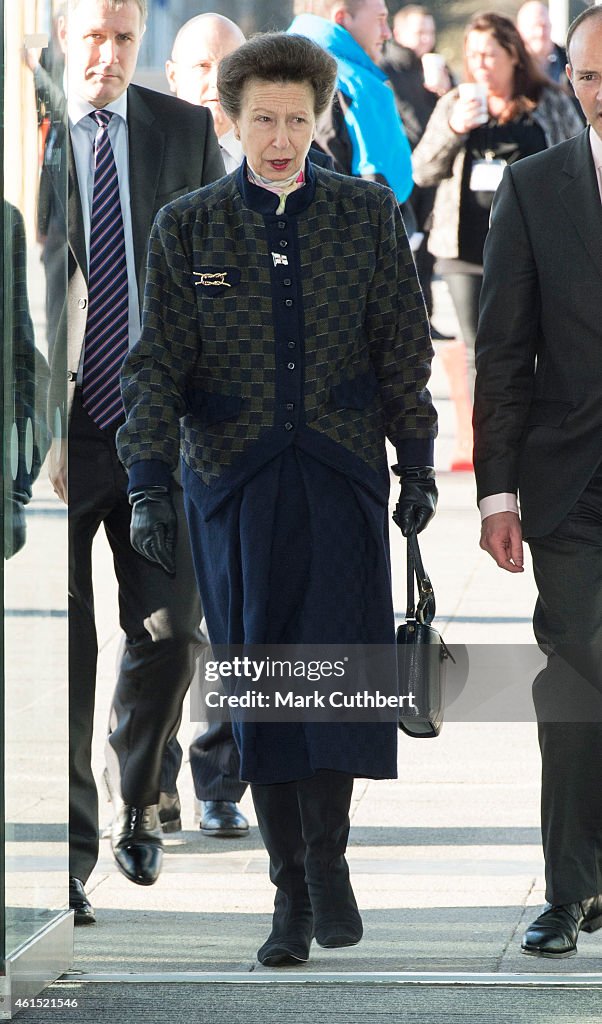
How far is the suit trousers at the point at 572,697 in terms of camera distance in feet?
14.2

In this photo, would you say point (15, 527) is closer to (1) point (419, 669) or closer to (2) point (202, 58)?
(1) point (419, 669)

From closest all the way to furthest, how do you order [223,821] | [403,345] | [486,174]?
[403,345], [486,174], [223,821]

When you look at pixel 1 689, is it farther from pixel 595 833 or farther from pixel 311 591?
pixel 595 833

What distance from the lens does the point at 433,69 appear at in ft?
15.9

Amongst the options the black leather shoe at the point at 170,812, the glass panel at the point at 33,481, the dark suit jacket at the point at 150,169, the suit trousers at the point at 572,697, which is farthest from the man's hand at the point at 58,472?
the black leather shoe at the point at 170,812

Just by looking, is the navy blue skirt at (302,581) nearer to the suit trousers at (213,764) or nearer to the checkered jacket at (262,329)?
the checkered jacket at (262,329)

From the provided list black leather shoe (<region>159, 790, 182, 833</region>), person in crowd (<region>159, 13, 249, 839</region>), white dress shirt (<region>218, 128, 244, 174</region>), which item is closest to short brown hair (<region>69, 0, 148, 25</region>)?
person in crowd (<region>159, 13, 249, 839</region>)

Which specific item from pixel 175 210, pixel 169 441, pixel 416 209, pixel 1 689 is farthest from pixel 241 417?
pixel 416 209

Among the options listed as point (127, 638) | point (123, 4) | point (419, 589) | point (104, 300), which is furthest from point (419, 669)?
point (123, 4)

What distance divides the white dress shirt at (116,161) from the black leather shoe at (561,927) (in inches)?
58.2

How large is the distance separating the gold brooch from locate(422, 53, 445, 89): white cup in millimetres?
970

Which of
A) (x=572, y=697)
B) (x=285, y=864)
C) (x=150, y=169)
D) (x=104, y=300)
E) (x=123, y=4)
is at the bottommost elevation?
(x=285, y=864)

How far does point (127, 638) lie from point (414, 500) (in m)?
0.93

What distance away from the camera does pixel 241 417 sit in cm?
418
